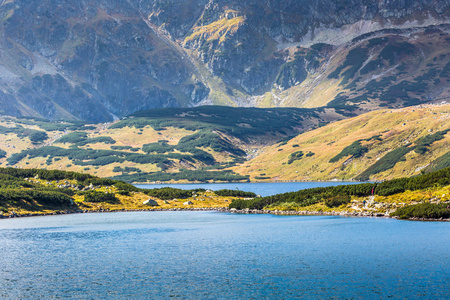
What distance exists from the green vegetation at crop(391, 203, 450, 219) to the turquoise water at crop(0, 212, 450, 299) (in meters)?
4.24

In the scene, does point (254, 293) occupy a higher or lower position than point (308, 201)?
lower

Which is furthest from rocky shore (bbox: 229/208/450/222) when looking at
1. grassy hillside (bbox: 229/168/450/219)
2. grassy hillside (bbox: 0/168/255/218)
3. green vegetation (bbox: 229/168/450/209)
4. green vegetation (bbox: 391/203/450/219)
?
grassy hillside (bbox: 0/168/255/218)

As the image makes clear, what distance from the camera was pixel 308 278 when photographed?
176 ft

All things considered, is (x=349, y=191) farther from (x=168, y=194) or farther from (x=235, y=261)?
(x=168, y=194)

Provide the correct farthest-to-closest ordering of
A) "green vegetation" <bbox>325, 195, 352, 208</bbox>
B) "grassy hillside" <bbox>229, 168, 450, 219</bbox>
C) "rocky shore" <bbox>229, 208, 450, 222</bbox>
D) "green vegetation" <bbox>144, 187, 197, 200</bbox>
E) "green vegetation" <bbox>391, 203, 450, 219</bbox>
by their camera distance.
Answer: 1. "green vegetation" <bbox>144, 187, 197, 200</bbox>
2. "green vegetation" <bbox>325, 195, 352, 208</bbox>
3. "rocky shore" <bbox>229, 208, 450, 222</bbox>
4. "grassy hillside" <bbox>229, 168, 450, 219</bbox>
5. "green vegetation" <bbox>391, 203, 450, 219</bbox>

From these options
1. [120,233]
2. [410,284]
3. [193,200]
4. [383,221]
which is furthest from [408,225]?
[193,200]

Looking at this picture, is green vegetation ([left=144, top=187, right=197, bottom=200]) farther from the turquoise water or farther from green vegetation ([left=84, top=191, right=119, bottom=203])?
the turquoise water

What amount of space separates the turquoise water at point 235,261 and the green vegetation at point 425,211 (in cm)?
424

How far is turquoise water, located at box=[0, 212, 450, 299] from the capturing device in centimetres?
4991

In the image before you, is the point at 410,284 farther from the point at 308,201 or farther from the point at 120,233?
the point at 308,201

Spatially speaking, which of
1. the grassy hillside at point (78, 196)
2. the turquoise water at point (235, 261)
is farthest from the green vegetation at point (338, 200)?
the grassy hillside at point (78, 196)

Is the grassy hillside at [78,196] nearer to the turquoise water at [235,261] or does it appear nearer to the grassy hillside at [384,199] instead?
the turquoise water at [235,261]

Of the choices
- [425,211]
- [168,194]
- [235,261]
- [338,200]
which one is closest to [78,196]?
[168,194]

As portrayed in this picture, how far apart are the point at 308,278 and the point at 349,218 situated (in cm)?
5504
